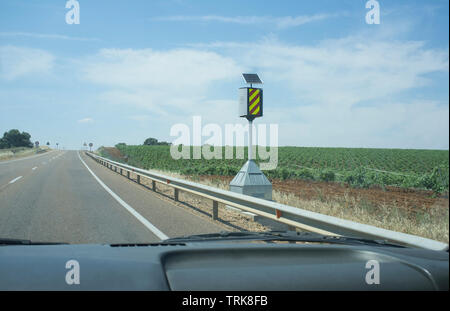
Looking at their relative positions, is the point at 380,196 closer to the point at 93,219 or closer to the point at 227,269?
the point at 93,219

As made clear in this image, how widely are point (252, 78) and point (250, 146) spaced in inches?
66.8

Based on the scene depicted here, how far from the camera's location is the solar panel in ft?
34.5

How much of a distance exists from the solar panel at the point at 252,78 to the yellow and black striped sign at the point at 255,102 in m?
0.21

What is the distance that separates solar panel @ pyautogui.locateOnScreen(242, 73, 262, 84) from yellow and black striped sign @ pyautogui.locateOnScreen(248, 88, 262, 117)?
0.21m

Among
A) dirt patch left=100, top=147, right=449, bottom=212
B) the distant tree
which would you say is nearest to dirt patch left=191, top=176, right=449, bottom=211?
dirt patch left=100, top=147, right=449, bottom=212

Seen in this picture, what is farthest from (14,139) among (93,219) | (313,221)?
(313,221)

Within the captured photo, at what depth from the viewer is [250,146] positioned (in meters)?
10.9

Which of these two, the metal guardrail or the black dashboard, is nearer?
the black dashboard

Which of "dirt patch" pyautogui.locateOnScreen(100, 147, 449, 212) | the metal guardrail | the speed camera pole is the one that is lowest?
"dirt patch" pyautogui.locateOnScreen(100, 147, 449, 212)

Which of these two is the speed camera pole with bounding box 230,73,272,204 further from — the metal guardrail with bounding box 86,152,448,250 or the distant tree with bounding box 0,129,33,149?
the distant tree with bounding box 0,129,33,149

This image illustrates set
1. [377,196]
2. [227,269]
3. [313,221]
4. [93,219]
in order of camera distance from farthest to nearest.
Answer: [377,196] < [93,219] < [313,221] < [227,269]
